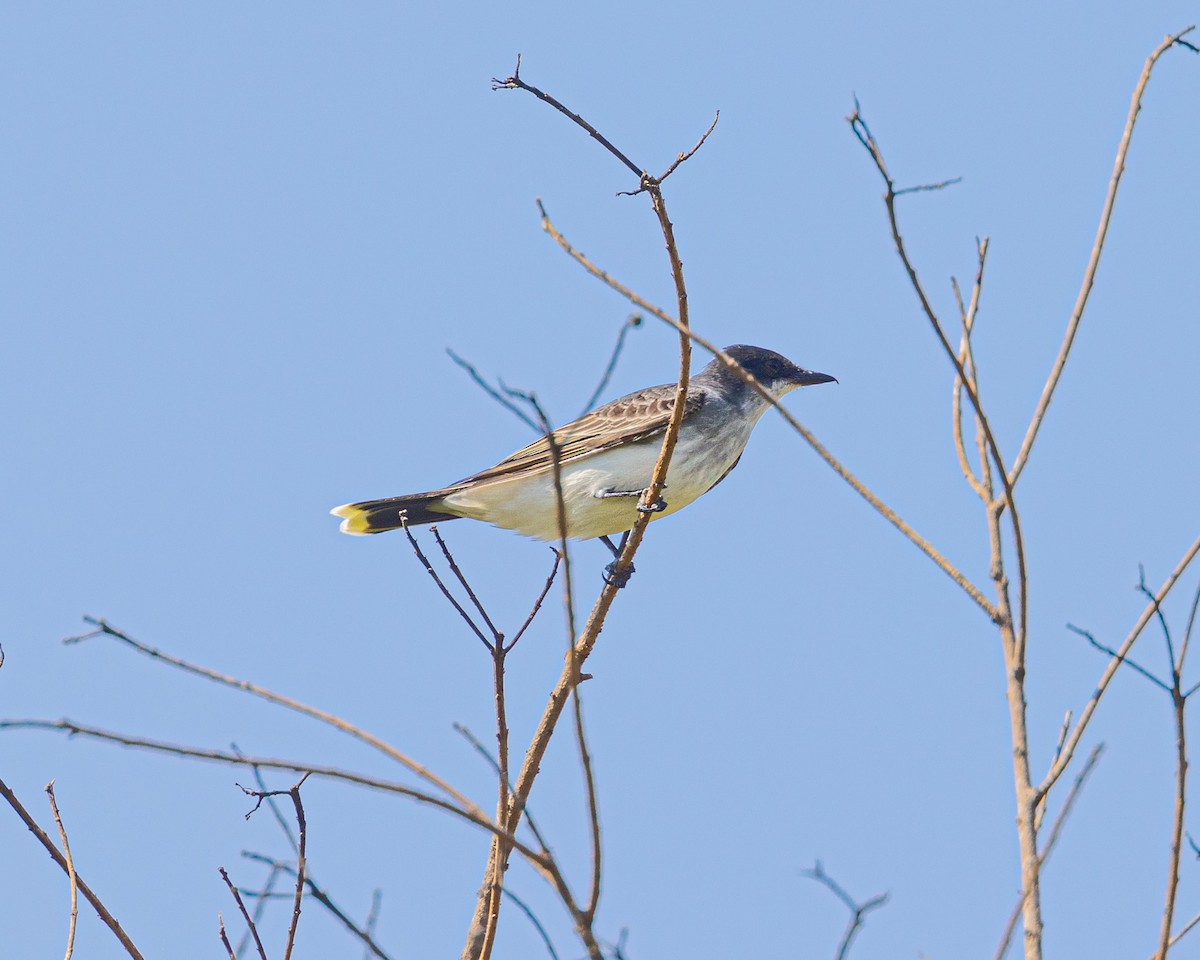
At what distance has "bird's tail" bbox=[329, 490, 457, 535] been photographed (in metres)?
9.07

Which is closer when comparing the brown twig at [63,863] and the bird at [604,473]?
the brown twig at [63,863]

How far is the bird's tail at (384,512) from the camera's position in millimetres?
9070

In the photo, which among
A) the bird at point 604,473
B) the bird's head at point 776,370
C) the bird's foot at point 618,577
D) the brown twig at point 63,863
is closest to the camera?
the brown twig at point 63,863

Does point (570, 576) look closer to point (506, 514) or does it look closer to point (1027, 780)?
point (1027, 780)

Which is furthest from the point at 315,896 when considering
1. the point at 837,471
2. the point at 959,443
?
the point at 959,443

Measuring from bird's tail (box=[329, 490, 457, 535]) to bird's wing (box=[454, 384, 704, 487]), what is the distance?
0.26 meters

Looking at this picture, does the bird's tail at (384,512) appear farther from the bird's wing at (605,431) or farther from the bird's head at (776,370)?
the bird's head at (776,370)

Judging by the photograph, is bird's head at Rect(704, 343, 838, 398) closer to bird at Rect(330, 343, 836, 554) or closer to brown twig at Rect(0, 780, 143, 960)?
bird at Rect(330, 343, 836, 554)

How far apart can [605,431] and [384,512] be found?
1486 millimetres

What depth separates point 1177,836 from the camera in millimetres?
3029

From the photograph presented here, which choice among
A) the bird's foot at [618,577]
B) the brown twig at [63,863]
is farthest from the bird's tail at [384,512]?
the brown twig at [63,863]

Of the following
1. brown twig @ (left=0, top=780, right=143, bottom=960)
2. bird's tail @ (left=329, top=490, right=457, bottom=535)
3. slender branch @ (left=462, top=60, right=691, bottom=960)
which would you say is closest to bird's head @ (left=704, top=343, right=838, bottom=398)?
bird's tail @ (left=329, top=490, right=457, bottom=535)

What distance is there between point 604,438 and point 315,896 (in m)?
5.25

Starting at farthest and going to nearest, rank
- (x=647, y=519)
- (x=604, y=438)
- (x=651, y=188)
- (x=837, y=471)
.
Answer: (x=604, y=438), (x=647, y=519), (x=651, y=188), (x=837, y=471)
